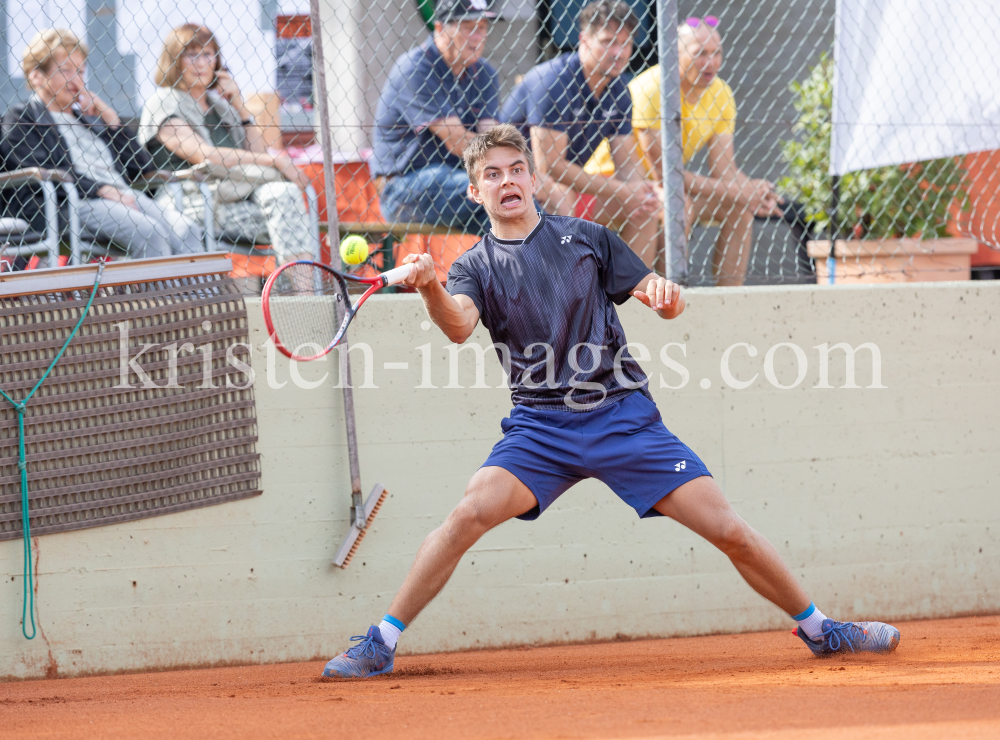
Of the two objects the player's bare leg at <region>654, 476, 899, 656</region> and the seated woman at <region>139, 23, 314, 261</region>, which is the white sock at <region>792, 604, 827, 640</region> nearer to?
the player's bare leg at <region>654, 476, 899, 656</region>

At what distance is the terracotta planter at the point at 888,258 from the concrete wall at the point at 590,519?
0.35 meters

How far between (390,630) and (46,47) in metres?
3.12

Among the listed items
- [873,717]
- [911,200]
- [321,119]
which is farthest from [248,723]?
[911,200]

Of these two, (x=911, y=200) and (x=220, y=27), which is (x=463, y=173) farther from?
(x=911, y=200)

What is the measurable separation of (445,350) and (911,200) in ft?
9.34

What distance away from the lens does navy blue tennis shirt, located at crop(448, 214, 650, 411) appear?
11.6 ft

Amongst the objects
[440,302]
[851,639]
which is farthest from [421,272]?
[851,639]

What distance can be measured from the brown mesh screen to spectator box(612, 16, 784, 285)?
2.25 m

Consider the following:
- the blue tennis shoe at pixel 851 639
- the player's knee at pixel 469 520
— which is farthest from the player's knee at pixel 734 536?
the player's knee at pixel 469 520

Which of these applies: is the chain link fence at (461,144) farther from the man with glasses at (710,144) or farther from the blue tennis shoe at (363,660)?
the blue tennis shoe at (363,660)

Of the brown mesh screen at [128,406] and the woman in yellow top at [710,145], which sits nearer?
the brown mesh screen at [128,406]

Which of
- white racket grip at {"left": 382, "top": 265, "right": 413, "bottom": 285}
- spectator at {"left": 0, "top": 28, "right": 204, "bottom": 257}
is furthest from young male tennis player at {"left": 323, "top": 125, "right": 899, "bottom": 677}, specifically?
spectator at {"left": 0, "top": 28, "right": 204, "bottom": 257}

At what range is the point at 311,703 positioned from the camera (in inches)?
121

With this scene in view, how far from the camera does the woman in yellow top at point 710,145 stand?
5.11 m
